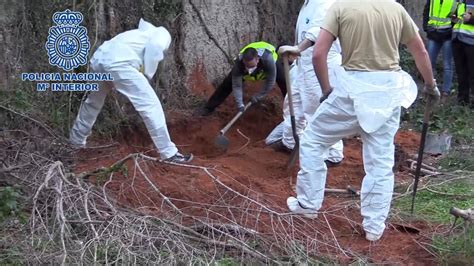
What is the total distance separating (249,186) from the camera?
645 centimetres

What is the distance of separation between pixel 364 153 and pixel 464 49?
17.4ft

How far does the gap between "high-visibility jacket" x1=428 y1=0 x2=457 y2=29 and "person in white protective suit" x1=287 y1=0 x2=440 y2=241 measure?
5072mm

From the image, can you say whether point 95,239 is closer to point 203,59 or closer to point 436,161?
point 436,161

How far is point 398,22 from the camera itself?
17.6ft

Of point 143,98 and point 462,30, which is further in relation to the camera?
point 462,30

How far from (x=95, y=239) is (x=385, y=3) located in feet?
7.88

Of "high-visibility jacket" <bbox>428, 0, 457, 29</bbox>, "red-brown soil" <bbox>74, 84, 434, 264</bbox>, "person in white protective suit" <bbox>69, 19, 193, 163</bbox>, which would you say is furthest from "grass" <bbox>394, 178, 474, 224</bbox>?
"high-visibility jacket" <bbox>428, 0, 457, 29</bbox>

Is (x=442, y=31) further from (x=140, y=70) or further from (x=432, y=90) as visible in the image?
(x=432, y=90)

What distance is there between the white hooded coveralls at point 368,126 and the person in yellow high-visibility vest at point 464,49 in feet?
16.1

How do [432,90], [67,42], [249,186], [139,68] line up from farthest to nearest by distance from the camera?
[67,42], [139,68], [249,186], [432,90]

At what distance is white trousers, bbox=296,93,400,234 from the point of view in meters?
5.36

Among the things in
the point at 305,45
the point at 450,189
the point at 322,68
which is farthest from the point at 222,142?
the point at 322,68

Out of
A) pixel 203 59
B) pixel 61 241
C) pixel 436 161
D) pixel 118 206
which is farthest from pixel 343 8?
pixel 203 59

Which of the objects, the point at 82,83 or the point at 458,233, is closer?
the point at 458,233
